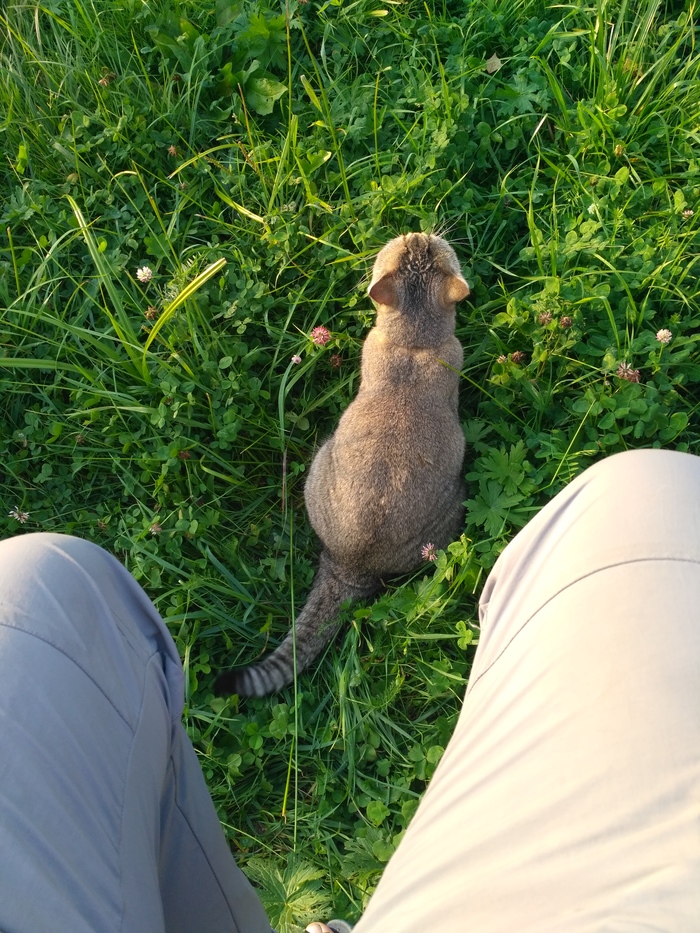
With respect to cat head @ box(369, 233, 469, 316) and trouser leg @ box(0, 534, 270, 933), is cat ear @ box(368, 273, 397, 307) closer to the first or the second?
cat head @ box(369, 233, 469, 316)

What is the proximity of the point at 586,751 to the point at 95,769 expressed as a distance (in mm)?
1366

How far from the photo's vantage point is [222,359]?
336 cm

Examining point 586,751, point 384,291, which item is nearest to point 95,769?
point 586,751

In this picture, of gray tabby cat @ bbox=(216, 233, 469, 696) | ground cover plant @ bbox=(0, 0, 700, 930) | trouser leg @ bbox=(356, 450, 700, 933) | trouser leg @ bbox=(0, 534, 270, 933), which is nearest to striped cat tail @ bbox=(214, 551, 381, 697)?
gray tabby cat @ bbox=(216, 233, 469, 696)

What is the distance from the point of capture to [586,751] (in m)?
1.58

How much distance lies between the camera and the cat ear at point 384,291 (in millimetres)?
3201

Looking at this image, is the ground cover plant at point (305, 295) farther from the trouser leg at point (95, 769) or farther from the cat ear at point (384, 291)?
the trouser leg at point (95, 769)

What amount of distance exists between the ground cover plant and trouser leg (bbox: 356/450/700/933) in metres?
0.89

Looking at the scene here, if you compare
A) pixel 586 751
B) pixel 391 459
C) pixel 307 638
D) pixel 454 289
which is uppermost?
pixel 454 289

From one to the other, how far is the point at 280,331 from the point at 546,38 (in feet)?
7.27

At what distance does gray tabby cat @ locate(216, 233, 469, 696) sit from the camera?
2938mm

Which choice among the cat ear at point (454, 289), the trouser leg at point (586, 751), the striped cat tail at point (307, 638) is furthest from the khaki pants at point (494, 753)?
the cat ear at point (454, 289)

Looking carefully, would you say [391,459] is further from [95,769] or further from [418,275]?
[95,769]

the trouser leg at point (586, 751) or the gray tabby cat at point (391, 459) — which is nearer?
the trouser leg at point (586, 751)
